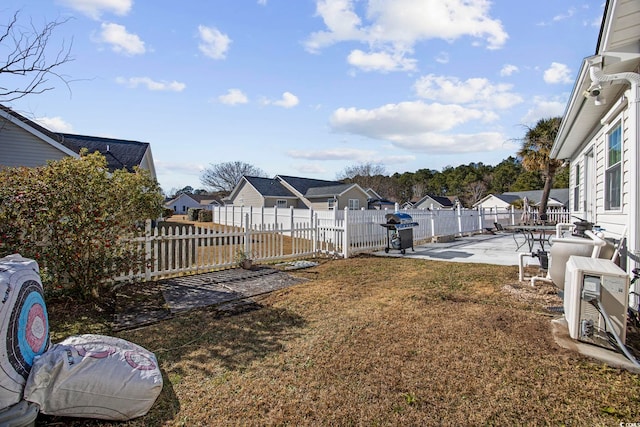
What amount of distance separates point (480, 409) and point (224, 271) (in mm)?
5896

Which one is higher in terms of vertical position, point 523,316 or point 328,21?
point 328,21

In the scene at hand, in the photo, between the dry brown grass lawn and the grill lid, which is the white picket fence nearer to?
the grill lid

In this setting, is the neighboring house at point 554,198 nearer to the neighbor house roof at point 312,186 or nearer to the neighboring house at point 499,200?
the neighboring house at point 499,200

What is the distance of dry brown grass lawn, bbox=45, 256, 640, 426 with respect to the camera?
2.20m

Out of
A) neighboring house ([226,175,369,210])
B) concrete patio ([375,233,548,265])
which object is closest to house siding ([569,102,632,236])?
concrete patio ([375,233,548,265])

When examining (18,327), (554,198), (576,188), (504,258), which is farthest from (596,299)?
(554,198)

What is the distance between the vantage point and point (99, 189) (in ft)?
15.7

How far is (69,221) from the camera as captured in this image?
4.52 m

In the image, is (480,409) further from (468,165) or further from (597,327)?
(468,165)

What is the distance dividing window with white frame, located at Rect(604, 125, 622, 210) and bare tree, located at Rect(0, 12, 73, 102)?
9.22 meters

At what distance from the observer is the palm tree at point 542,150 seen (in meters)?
21.8

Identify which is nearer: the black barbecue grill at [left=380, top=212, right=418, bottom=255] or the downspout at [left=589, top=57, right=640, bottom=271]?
the downspout at [left=589, top=57, right=640, bottom=271]

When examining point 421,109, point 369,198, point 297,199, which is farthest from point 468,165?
point 421,109

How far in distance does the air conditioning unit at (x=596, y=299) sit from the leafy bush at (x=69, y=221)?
20.0 ft
